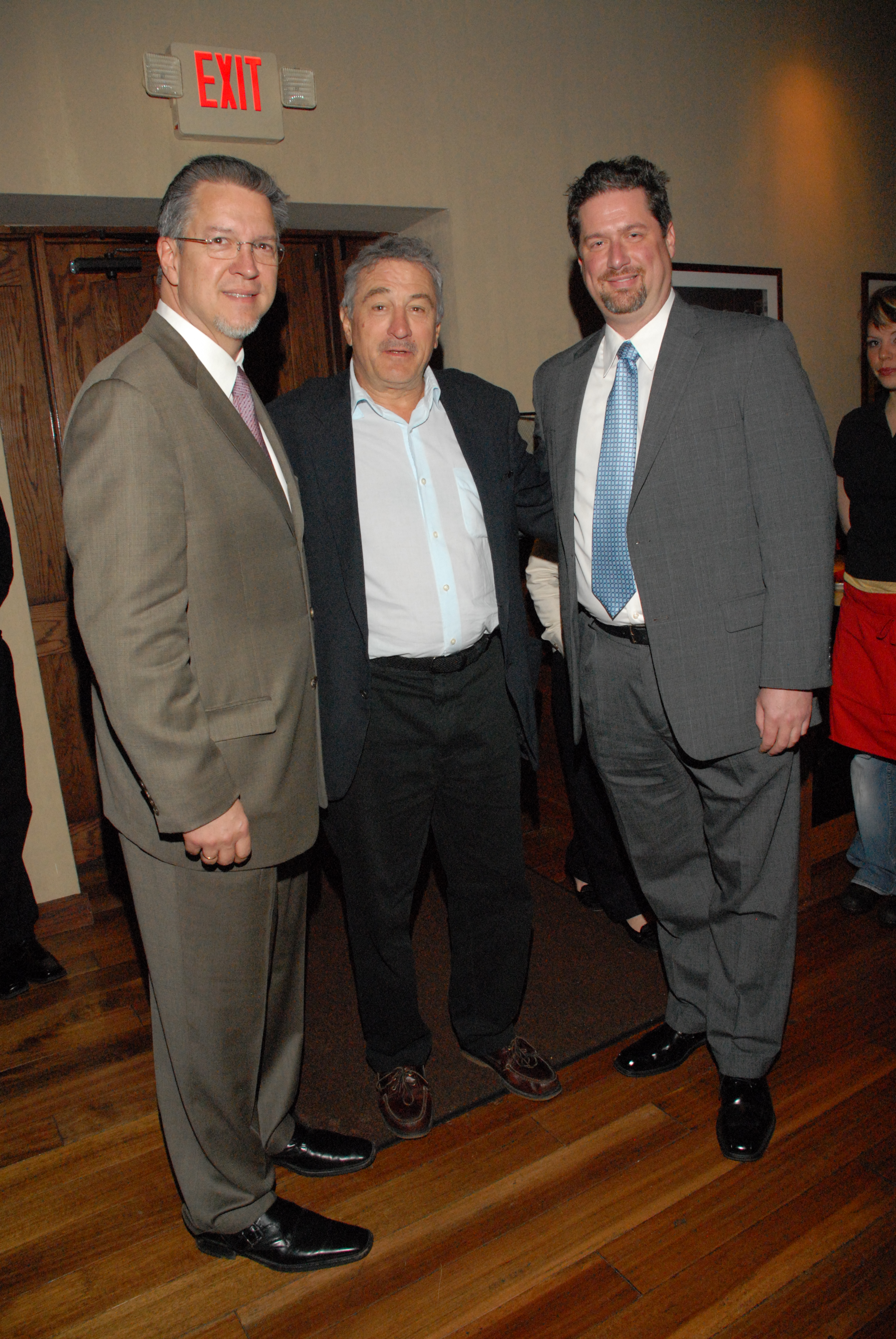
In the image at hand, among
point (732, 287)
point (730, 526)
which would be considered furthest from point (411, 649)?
point (732, 287)

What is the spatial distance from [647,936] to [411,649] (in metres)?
1.44

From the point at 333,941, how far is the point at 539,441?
5.83 ft

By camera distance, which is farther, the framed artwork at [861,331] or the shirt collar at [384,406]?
the framed artwork at [861,331]

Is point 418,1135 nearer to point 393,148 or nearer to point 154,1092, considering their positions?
point 154,1092

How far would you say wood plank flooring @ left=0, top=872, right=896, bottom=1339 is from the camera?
1685mm

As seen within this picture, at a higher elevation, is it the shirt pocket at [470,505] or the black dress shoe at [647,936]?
the shirt pocket at [470,505]

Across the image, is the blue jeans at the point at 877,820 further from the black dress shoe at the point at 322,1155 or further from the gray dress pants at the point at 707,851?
the black dress shoe at the point at 322,1155

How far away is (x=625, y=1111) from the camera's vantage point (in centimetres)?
217

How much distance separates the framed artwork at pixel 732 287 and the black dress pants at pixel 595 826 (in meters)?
2.39

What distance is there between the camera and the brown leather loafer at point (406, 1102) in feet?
7.04

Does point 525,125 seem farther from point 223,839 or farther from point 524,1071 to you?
point 524,1071

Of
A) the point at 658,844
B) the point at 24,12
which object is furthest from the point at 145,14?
the point at 658,844

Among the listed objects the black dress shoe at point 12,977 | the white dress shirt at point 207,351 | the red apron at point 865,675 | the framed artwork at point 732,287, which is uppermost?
the framed artwork at point 732,287

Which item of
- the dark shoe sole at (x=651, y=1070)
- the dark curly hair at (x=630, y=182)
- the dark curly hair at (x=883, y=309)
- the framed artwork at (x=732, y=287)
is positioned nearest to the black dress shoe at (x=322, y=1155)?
the dark shoe sole at (x=651, y=1070)
